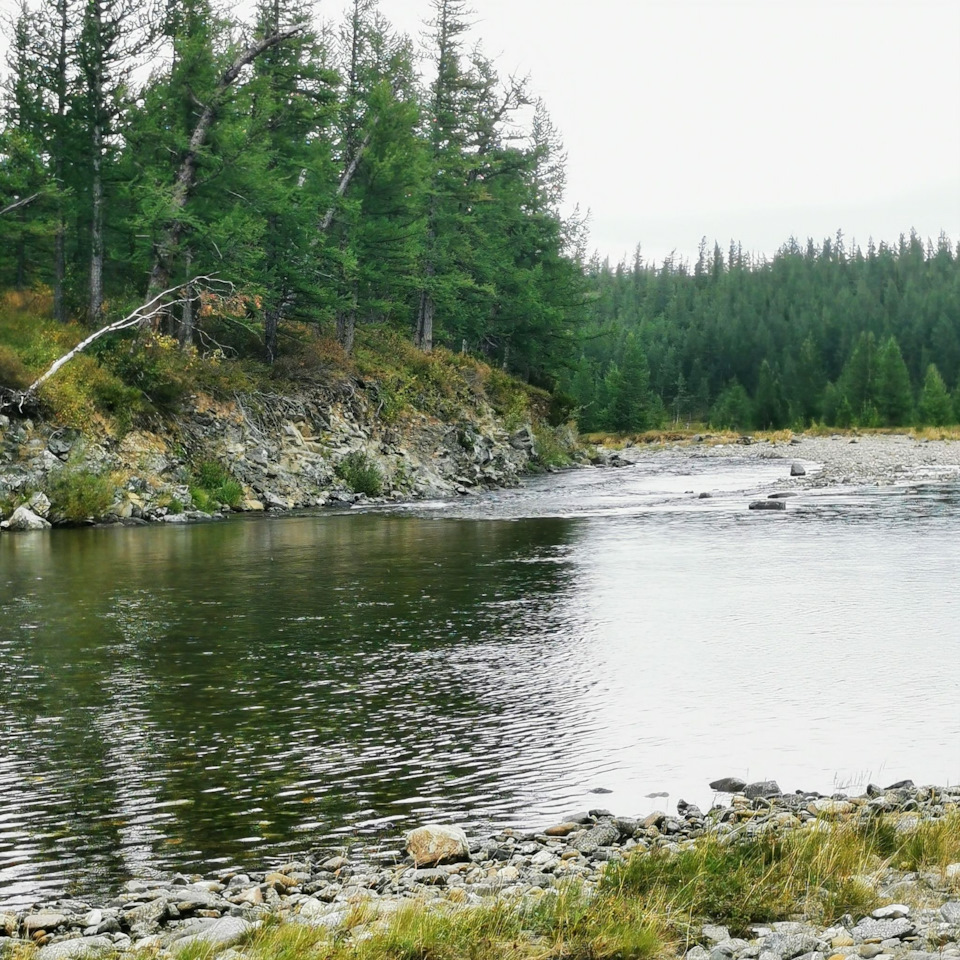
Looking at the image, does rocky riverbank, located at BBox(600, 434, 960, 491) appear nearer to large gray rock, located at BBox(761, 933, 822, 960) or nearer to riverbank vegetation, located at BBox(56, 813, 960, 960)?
riverbank vegetation, located at BBox(56, 813, 960, 960)

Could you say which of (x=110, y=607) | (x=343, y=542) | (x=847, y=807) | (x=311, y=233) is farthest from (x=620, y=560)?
(x=311, y=233)

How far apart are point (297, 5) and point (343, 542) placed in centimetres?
3378

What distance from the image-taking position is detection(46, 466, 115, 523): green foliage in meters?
31.3

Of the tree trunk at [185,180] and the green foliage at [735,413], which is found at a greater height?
the tree trunk at [185,180]

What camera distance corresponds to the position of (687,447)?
308 feet

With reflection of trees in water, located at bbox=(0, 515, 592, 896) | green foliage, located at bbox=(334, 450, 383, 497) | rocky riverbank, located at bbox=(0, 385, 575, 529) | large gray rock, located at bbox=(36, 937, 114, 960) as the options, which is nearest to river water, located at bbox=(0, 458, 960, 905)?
reflection of trees in water, located at bbox=(0, 515, 592, 896)

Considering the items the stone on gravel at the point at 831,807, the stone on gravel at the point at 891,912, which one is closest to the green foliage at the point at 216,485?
the stone on gravel at the point at 831,807

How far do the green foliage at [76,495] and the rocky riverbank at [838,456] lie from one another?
27.4 metres

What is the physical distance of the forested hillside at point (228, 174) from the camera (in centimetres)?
3988

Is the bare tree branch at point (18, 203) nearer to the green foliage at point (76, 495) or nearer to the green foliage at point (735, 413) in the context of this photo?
the green foliage at point (76, 495)

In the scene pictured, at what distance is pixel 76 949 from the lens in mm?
5543

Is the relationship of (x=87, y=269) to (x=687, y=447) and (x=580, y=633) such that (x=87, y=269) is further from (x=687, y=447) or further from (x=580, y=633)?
(x=687, y=447)

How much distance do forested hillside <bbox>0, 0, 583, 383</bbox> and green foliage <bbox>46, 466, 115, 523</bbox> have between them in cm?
818

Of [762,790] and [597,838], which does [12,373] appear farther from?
[597,838]
